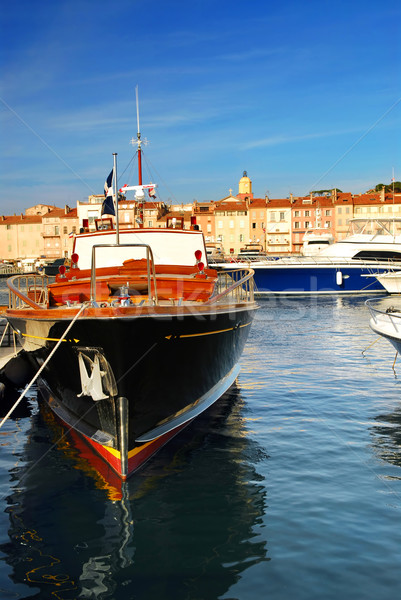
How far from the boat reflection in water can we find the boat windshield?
38930 millimetres

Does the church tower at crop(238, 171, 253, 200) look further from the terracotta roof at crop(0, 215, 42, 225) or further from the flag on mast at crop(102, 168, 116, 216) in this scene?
the flag on mast at crop(102, 168, 116, 216)

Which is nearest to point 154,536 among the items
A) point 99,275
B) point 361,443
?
point 361,443

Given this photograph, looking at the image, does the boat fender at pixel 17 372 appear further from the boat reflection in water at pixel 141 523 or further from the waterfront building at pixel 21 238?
the waterfront building at pixel 21 238

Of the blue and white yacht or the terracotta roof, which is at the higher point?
the terracotta roof

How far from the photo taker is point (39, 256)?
11462 centimetres

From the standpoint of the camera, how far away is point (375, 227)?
45469mm

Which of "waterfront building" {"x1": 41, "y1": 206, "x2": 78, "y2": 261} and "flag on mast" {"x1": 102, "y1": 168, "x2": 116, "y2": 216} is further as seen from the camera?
"waterfront building" {"x1": 41, "y1": 206, "x2": 78, "y2": 261}

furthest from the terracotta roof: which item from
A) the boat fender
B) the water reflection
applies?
the water reflection

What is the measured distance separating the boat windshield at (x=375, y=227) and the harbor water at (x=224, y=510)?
35.7 meters

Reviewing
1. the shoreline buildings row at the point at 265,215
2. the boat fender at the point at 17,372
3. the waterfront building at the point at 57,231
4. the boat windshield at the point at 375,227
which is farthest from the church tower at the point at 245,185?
the boat fender at the point at 17,372

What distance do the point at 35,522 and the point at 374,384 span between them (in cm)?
864

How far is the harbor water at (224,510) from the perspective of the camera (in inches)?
213

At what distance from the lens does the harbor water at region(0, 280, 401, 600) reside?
5.40 meters

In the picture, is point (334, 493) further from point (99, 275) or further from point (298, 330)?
point (298, 330)
